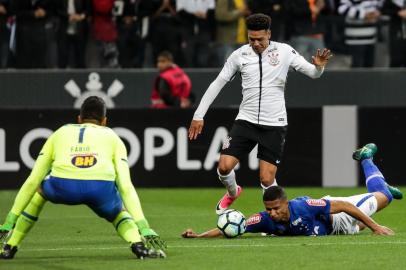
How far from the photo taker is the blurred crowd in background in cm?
2130

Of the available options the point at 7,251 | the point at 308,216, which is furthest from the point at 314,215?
the point at 7,251

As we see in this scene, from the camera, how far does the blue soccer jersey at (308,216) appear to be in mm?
12000

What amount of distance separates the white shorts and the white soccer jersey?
142 cm

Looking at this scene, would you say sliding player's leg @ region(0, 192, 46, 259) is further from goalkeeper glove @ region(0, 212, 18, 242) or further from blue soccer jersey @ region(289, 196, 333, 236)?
blue soccer jersey @ region(289, 196, 333, 236)

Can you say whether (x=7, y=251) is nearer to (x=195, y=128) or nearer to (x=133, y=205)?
(x=133, y=205)

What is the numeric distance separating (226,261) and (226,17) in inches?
449

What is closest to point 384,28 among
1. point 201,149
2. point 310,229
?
point 201,149

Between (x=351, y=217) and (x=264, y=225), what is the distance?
3.06 feet

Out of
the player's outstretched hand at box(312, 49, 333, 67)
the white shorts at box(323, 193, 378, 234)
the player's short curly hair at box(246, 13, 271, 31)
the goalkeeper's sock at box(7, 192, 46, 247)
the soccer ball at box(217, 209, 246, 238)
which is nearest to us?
the goalkeeper's sock at box(7, 192, 46, 247)

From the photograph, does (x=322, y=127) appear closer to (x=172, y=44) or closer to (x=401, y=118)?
(x=401, y=118)

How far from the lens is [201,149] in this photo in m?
19.6

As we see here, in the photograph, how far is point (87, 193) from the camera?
10.3m

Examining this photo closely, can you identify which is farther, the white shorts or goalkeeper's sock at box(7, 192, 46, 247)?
the white shorts

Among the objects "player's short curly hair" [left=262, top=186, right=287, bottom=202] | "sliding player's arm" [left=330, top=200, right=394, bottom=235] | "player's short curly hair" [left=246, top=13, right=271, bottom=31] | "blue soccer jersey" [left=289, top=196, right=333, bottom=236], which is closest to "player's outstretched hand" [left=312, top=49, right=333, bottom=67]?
"player's short curly hair" [left=246, top=13, right=271, bottom=31]
